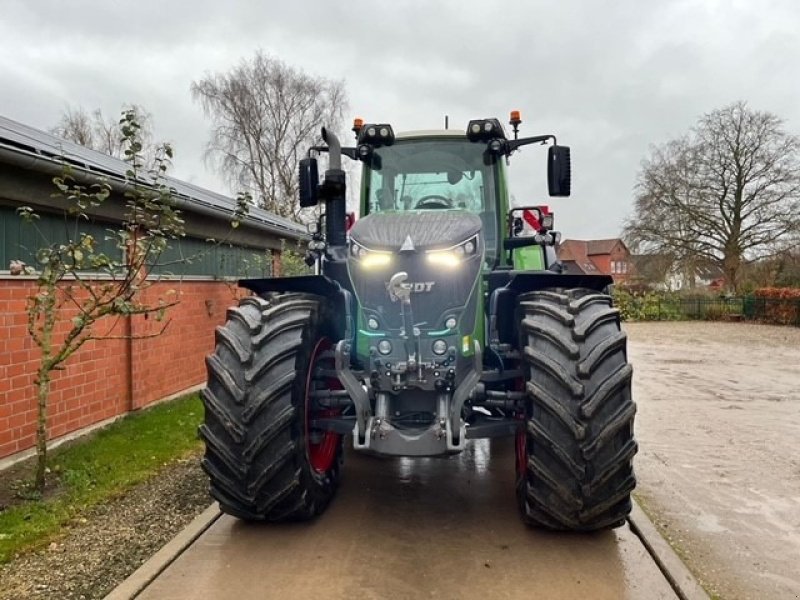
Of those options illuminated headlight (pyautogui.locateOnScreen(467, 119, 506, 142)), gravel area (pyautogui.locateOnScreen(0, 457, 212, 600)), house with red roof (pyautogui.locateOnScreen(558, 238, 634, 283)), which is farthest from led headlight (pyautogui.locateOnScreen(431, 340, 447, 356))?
house with red roof (pyautogui.locateOnScreen(558, 238, 634, 283))

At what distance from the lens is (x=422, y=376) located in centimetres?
345

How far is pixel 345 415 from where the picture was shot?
413 cm

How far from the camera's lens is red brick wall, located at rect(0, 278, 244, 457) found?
5293 millimetres

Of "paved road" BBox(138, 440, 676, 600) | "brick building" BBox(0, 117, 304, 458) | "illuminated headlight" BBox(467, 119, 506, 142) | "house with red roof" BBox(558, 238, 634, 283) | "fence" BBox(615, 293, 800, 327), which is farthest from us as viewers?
"house with red roof" BBox(558, 238, 634, 283)

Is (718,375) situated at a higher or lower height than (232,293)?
lower

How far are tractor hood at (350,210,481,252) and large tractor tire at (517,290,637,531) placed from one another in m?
0.69

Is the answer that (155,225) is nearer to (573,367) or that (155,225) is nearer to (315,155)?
(315,155)

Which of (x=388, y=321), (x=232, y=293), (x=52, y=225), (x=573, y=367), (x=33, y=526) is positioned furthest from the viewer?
(x=232, y=293)

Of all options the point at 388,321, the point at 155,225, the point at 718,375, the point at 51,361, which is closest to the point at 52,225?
the point at 155,225

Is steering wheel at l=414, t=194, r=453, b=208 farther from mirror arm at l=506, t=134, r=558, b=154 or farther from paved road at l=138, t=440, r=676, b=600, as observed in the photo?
paved road at l=138, t=440, r=676, b=600

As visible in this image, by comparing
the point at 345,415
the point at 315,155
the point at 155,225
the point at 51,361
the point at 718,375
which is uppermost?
the point at 315,155

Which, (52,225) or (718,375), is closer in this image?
(52,225)

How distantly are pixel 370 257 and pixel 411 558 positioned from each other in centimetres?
168

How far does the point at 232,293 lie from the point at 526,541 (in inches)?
315
